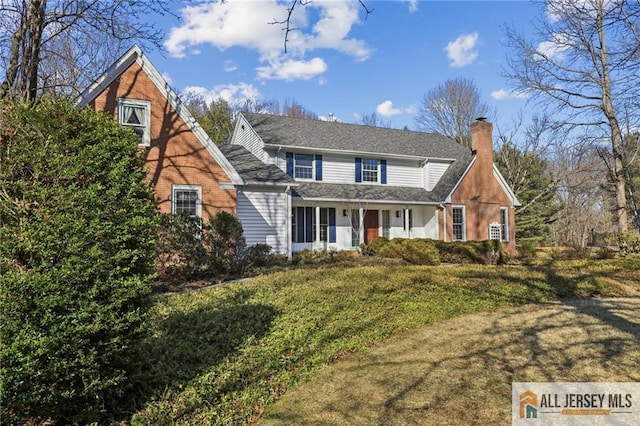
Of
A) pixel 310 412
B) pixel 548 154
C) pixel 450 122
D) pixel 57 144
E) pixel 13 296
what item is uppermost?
pixel 450 122

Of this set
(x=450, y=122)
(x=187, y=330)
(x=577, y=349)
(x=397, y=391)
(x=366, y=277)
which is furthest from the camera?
(x=450, y=122)

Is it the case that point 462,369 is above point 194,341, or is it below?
below

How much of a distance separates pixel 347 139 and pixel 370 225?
4899 millimetres

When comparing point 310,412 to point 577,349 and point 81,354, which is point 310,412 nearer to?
point 81,354

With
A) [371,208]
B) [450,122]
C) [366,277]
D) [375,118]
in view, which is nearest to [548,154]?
[450,122]

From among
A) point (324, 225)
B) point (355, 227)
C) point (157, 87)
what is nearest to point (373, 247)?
point (355, 227)

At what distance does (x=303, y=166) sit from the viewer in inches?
820

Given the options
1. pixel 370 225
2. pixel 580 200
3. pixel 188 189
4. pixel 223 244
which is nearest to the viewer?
pixel 223 244

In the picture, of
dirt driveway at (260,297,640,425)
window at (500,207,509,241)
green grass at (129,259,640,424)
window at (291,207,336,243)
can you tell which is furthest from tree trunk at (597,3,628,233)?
dirt driveway at (260,297,640,425)

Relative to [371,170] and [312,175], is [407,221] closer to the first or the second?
[371,170]

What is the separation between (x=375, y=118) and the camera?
170ft

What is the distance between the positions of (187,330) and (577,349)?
223 inches

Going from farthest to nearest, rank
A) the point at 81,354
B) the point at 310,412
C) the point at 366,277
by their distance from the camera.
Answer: the point at 366,277, the point at 310,412, the point at 81,354

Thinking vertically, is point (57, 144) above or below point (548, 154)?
below
